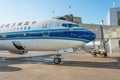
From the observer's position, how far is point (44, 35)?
800 inches

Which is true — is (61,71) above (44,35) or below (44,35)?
below

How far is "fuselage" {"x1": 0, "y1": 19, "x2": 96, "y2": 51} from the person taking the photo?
62.4 ft

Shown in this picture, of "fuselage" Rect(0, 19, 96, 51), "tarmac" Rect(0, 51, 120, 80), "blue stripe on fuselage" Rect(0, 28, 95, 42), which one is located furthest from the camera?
"fuselage" Rect(0, 19, 96, 51)

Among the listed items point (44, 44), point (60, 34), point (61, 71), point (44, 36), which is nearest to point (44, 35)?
point (44, 36)

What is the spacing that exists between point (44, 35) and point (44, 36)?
10 cm

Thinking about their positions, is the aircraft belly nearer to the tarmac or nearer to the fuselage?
the fuselage

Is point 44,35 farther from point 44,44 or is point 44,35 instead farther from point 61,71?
point 61,71

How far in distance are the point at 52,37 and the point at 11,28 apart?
5.78 meters

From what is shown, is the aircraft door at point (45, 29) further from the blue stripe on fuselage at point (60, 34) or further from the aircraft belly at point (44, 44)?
the aircraft belly at point (44, 44)

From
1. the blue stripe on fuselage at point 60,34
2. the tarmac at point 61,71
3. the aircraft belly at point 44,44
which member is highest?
the blue stripe on fuselage at point 60,34

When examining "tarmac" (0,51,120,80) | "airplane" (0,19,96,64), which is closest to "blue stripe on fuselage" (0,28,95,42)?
"airplane" (0,19,96,64)

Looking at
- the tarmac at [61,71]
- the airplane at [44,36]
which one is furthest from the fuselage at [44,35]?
the tarmac at [61,71]

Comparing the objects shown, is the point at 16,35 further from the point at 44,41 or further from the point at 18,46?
the point at 44,41

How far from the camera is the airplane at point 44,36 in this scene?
1903 centimetres
